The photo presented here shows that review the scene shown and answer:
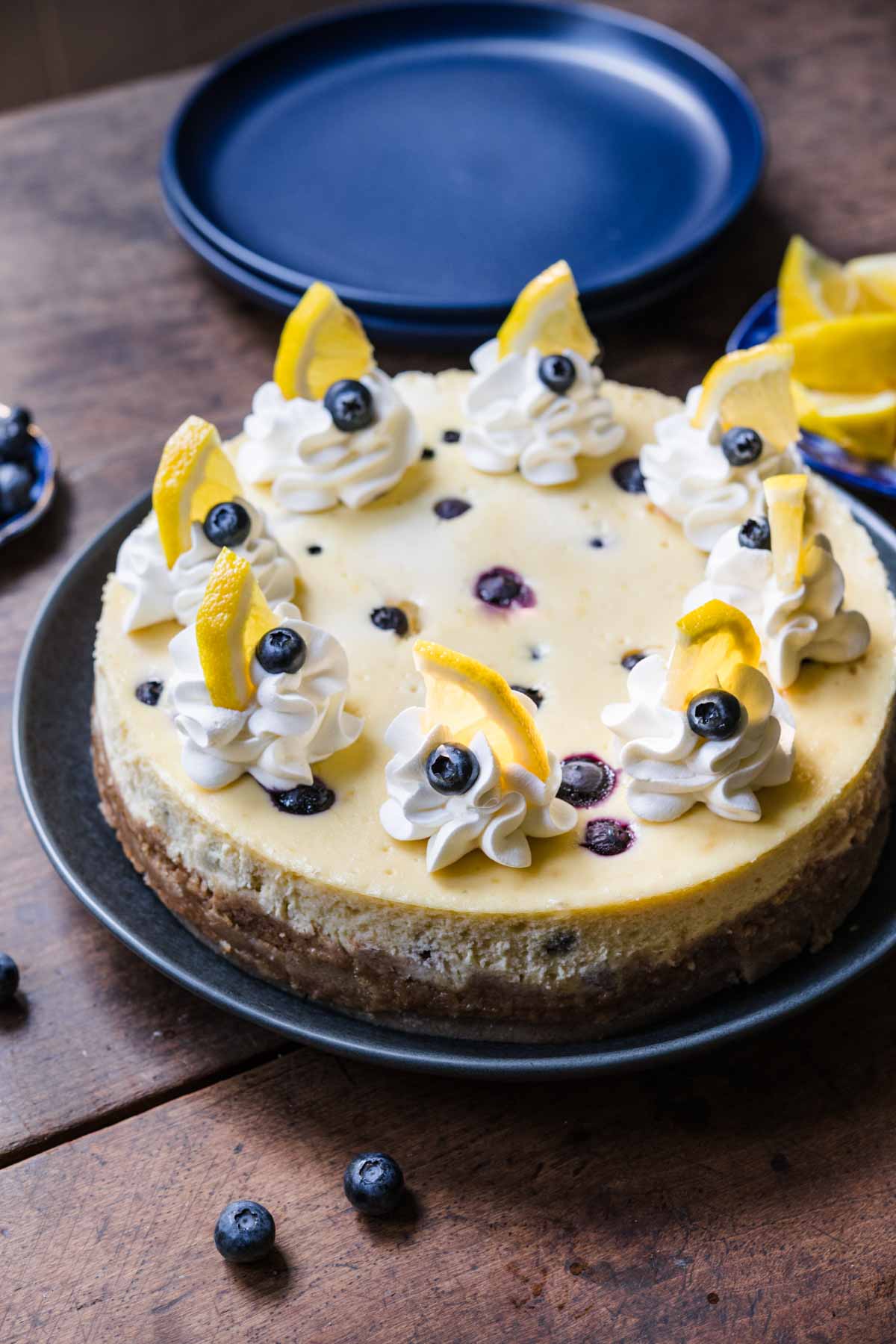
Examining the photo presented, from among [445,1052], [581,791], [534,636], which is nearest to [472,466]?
Answer: [534,636]

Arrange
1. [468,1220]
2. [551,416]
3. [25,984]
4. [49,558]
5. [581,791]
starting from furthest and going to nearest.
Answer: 1. [49,558]
2. [551,416]
3. [25,984]
4. [581,791]
5. [468,1220]

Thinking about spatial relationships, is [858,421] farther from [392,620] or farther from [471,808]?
[471,808]

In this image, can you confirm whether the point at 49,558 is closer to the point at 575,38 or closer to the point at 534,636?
the point at 534,636

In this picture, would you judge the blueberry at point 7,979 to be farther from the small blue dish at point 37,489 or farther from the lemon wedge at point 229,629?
the small blue dish at point 37,489

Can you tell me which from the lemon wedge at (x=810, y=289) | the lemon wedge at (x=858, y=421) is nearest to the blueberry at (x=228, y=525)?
the lemon wedge at (x=858, y=421)

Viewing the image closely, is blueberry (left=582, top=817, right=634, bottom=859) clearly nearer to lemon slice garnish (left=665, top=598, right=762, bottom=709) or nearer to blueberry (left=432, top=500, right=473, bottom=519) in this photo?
lemon slice garnish (left=665, top=598, right=762, bottom=709)

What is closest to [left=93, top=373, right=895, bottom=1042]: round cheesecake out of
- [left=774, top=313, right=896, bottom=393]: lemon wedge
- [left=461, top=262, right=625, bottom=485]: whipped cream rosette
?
[left=461, top=262, right=625, bottom=485]: whipped cream rosette
